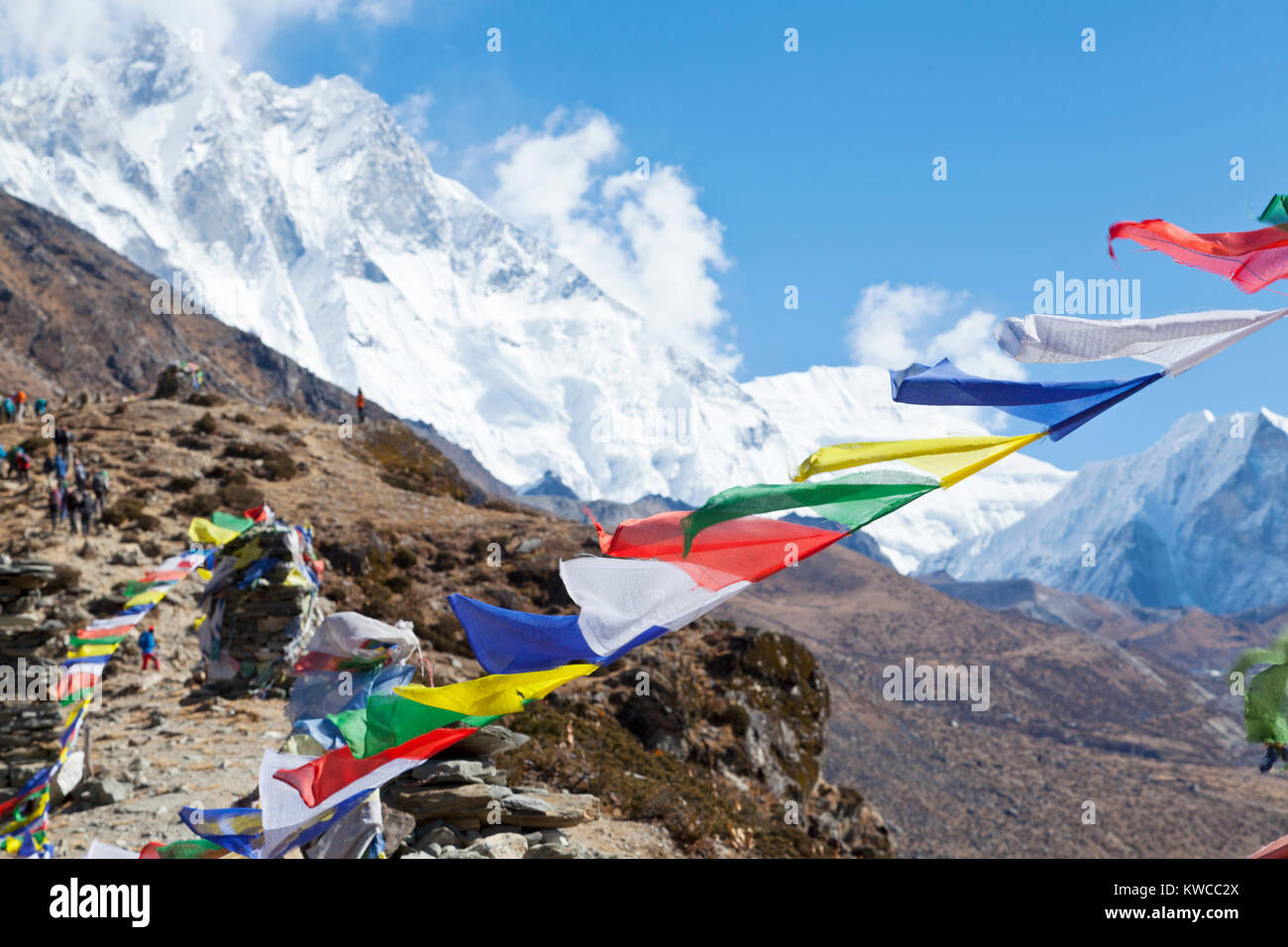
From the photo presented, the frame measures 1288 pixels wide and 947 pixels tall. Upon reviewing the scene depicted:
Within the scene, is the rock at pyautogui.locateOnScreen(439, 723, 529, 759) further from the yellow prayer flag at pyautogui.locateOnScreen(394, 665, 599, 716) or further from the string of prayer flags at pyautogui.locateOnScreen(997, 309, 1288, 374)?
the string of prayer flags at pyautogui.locateOnScreen(997, 309, 1288, 374)

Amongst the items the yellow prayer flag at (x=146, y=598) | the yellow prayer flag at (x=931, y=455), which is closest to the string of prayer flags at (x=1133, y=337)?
the yellow prayer flag at (x=931, y=455)

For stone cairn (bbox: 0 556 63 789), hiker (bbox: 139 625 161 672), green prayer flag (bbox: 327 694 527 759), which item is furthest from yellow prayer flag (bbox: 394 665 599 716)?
hiker (bbox: 139 625 161 672)

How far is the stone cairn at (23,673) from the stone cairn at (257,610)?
5697 mm

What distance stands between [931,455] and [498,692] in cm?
245

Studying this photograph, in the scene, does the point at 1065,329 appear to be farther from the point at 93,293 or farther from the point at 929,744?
the point at 93,293

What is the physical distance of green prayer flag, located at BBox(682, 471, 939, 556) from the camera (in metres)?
4.44

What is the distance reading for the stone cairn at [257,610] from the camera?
624 inches

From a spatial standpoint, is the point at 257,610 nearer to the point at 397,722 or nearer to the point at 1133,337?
the point at 397,722

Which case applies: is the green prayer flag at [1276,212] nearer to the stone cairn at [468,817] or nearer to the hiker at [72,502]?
the stone cairn at [468,817]

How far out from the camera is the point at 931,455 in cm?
454

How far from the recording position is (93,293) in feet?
358

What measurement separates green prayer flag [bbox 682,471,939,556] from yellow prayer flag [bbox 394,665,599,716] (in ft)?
2.98

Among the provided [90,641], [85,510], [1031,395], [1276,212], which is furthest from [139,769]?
[1276,212]
